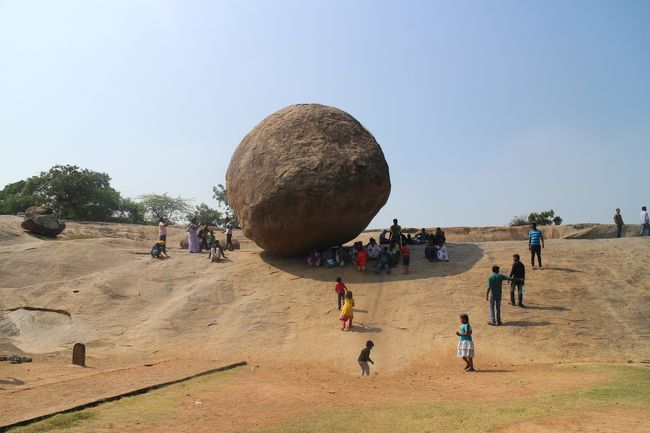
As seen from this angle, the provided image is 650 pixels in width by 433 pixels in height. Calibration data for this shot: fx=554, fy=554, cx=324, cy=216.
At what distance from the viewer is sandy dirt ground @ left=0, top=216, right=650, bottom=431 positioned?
28.4 ft

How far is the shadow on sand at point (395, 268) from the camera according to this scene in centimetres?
1371

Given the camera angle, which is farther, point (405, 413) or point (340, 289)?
point (340, 289)

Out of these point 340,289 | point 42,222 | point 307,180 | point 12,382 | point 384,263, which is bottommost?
point 12,382

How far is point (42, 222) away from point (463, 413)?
16003 mm

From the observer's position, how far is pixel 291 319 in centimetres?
1202

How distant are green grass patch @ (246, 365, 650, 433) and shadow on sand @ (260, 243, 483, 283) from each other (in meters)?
6.54

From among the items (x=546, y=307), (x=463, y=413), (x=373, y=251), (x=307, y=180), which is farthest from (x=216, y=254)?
(x=463, y=413)

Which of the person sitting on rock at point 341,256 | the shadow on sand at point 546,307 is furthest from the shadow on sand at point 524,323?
the person sitting on rock at point 341,256

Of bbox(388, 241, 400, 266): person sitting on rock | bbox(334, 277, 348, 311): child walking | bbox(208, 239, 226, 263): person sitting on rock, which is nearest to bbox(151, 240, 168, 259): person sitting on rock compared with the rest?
bbox(208, 239, 226, 263): person sitting on rock

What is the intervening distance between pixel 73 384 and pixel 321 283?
682 centimetres

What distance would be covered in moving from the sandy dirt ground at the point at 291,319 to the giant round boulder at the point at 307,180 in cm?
118

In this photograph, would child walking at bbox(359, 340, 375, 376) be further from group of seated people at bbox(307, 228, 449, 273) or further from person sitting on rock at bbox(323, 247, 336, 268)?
person sitting on rock at bbox(323, 247, 336, 268)

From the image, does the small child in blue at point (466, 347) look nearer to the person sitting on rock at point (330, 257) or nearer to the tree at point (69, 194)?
the person sitting on rock at point (330, 257)

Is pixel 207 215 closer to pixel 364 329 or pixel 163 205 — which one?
pixel 163 205
